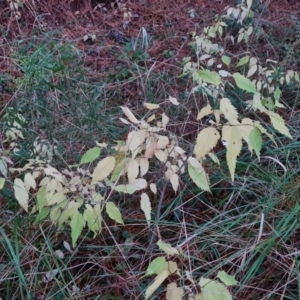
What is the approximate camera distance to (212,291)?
105cm

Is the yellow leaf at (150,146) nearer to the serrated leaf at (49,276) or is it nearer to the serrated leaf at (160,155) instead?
the serrated leaf at (160,155)

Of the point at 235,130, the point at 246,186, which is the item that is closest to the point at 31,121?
the point at 246,186

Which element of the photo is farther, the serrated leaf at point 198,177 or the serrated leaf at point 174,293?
the serrated leaf at point 198,177

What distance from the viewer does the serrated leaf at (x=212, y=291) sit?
3.42 feet

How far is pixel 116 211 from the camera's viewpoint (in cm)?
125

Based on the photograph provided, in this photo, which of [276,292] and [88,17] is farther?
[88,17]

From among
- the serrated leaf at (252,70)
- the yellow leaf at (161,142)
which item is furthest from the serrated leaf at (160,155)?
the serrated leaf at (252,70)

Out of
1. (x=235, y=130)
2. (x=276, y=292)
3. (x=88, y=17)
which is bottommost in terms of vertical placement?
(x=276, y=292)

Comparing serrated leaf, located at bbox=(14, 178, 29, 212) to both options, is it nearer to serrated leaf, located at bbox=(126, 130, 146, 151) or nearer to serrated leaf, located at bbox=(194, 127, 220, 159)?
serrated leaf, located at bbox=(126, 130, 146, 151)

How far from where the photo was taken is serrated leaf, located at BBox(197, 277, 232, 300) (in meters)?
1.04

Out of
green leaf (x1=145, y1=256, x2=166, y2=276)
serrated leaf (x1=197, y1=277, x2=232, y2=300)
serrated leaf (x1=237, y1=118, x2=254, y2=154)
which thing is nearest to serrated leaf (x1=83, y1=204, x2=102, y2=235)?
green leaf (x1=145, y1=256, x2=166, y2=276)

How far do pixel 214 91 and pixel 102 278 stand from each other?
0.84 m

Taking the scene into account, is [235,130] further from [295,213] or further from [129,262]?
[129,262]

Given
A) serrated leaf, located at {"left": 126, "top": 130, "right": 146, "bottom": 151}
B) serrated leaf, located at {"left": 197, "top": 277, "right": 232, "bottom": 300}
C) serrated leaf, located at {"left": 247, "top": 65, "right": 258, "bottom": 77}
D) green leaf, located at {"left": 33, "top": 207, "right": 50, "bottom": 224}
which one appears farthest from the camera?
serrated leaf, located at {"left": 247, "top": 65, "right": 258, "bottom": 77}
